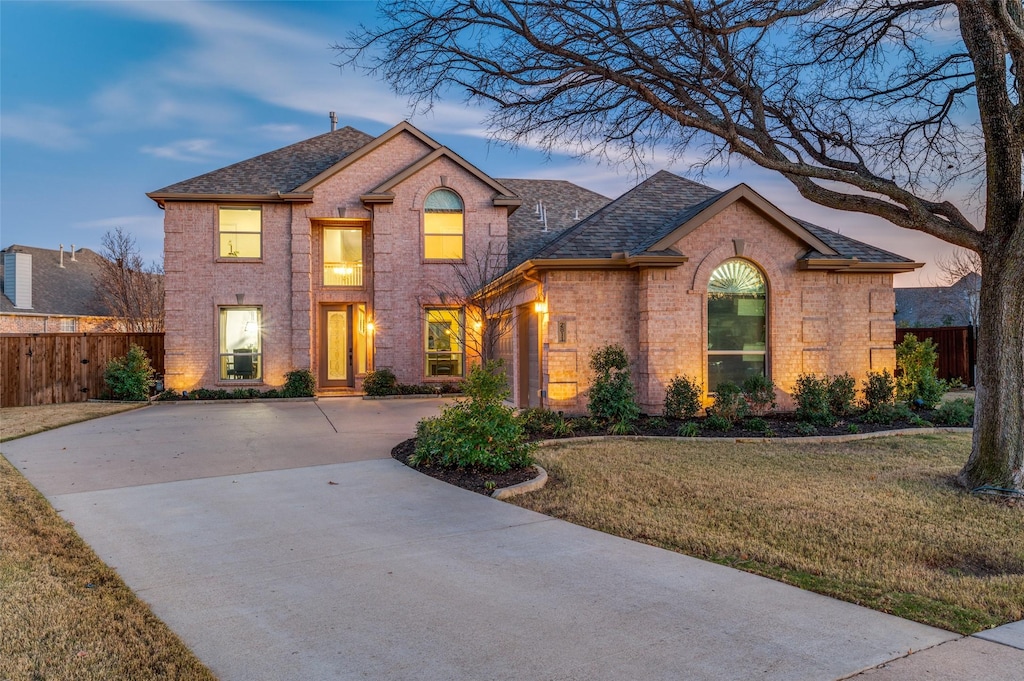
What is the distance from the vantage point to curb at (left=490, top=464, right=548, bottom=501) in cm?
688

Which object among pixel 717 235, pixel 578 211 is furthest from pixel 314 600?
pixel 578 211

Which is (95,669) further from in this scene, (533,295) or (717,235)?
(717,235)

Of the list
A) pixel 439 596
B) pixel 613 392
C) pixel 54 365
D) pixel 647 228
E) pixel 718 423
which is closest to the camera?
pixel 439 596

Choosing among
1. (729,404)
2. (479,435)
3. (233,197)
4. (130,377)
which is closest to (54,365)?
(130,377)

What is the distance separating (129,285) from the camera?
2853cm

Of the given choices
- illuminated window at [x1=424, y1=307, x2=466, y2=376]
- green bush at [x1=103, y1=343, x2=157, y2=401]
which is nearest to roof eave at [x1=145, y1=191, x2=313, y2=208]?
green bush at [x1=103, y1=343, x2=157, y2=401]

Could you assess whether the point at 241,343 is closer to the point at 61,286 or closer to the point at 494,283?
the point at 494,283

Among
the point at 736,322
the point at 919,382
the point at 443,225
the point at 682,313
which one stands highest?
the point at 443,225

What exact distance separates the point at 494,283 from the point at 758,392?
22.9 feet

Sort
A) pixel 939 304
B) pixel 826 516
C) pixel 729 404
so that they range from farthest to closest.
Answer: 1. pixel 939 304
2. pixel 729 404
3. pixel 826 516

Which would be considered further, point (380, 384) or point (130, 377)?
point (380, 384)

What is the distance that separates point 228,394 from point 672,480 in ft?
48.0

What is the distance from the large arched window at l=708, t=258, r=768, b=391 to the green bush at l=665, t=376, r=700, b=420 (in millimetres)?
1106

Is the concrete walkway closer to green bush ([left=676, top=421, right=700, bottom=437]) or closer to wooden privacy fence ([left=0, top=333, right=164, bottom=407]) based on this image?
green bush ([left=676, top=421, right=700, bottom=437])
